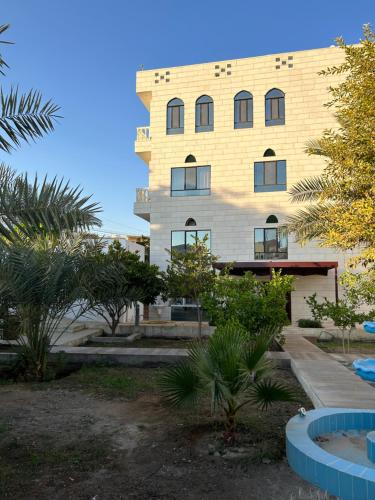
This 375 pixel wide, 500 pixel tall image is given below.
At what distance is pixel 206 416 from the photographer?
602 centimetres

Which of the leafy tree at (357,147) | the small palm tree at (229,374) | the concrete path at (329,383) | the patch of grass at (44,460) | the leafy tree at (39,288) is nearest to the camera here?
the patch of grass at (44,460)

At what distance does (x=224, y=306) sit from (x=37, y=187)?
27.4 feet

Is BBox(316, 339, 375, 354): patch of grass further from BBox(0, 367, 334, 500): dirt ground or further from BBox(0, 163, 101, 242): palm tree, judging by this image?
BBox(0, 163, 101, 242): palm tree

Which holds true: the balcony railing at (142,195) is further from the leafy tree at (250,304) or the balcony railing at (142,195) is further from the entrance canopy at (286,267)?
the leafy tree at (250,304)

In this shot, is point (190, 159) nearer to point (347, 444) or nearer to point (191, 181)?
point (191, 181)

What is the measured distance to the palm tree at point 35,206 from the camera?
441 centimetres

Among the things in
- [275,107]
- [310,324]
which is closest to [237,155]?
[275,107]

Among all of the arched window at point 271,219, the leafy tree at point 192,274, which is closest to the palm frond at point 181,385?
the leafy tree at point 192,274

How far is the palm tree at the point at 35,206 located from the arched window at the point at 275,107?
20247 millimetres

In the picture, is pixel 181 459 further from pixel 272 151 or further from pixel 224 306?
pixel 272 151

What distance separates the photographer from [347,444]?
473cm

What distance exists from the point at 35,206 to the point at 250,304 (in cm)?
776

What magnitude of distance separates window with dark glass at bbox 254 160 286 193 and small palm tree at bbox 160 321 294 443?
60.7ft

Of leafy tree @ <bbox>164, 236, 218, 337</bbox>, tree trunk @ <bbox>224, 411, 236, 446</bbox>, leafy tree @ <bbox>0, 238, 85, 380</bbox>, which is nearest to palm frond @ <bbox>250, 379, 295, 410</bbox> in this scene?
tree trunk @ <bbox>224, 411, 236, 446</bbox>
